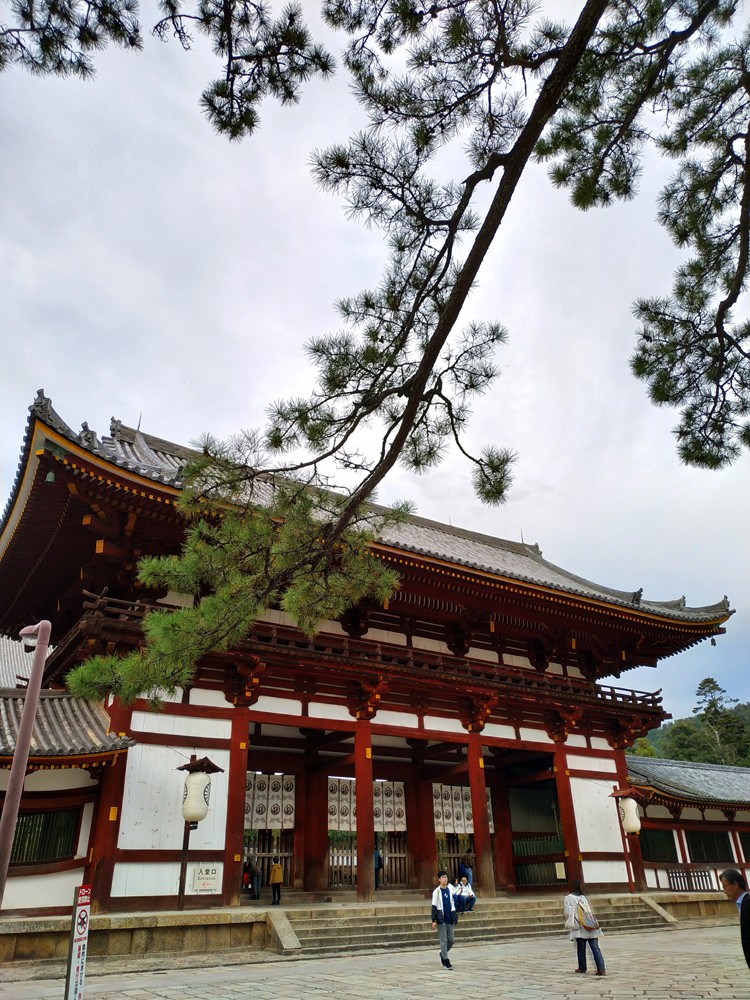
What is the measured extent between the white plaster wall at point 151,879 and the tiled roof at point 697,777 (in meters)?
13.4

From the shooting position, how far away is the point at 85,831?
10.6m

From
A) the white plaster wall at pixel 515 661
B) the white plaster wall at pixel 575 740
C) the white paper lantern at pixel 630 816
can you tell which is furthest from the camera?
the white plaster wall at pixel 515 661

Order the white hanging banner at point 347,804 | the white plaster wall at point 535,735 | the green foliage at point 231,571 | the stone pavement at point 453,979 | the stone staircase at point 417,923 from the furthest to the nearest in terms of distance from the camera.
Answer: the white plaster wall at point 535,735, the white hanging banner at point 347,804, the stone staircase at point 417,923, the stone pavement at point 453,979, the green foliage at point 231,571

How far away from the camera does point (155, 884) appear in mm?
10508

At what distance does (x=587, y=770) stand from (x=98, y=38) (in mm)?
16487

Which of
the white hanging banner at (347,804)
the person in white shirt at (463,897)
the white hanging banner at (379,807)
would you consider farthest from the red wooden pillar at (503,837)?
the person in white shirt at (463,897)

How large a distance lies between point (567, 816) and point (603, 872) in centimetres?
151

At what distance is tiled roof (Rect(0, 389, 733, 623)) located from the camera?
10.4m

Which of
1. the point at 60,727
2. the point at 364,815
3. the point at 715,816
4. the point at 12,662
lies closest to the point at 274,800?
the point at 364,815

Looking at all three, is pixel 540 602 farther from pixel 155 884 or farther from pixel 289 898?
pixel 155 884

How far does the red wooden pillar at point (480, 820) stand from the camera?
1438 centimetres

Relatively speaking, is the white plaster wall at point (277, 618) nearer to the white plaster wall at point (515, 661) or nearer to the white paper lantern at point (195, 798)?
the white paper lantern at point (195, 798)

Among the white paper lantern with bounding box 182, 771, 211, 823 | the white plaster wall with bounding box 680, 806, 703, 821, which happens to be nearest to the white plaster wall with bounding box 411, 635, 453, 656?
the white paper lantern with bounding box 182, 771, 211, 823

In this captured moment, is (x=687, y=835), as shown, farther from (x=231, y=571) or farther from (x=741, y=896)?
(x=231, y=571)
